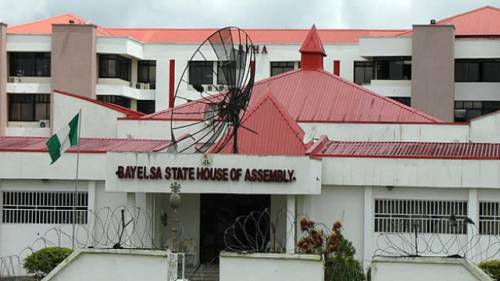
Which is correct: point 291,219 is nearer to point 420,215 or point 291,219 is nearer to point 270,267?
point 420,215

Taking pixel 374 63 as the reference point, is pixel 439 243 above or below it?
below

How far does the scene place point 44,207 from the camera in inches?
1583

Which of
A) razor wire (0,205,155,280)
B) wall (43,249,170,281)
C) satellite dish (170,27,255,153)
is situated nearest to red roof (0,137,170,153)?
satellite dish (170,27,255,153)

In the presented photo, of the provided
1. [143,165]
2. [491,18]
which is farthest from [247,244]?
[491,18]

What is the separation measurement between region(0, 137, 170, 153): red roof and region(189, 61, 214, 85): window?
22482mm

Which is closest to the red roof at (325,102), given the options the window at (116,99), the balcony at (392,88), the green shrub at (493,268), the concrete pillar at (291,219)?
the concrete pillar at (291,219)

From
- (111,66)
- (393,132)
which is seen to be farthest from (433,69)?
(393,132)

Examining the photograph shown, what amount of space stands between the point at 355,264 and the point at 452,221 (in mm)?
3012

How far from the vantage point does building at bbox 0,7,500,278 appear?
37.2m

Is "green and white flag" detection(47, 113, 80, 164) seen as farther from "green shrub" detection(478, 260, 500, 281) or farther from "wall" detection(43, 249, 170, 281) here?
"green shrub" detection(478, 260, 500, 281)

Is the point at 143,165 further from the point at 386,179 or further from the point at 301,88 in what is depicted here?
the point at 301,88

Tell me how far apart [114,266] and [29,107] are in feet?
135

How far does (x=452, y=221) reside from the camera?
34.8 m

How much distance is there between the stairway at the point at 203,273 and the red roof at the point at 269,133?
373 cm
